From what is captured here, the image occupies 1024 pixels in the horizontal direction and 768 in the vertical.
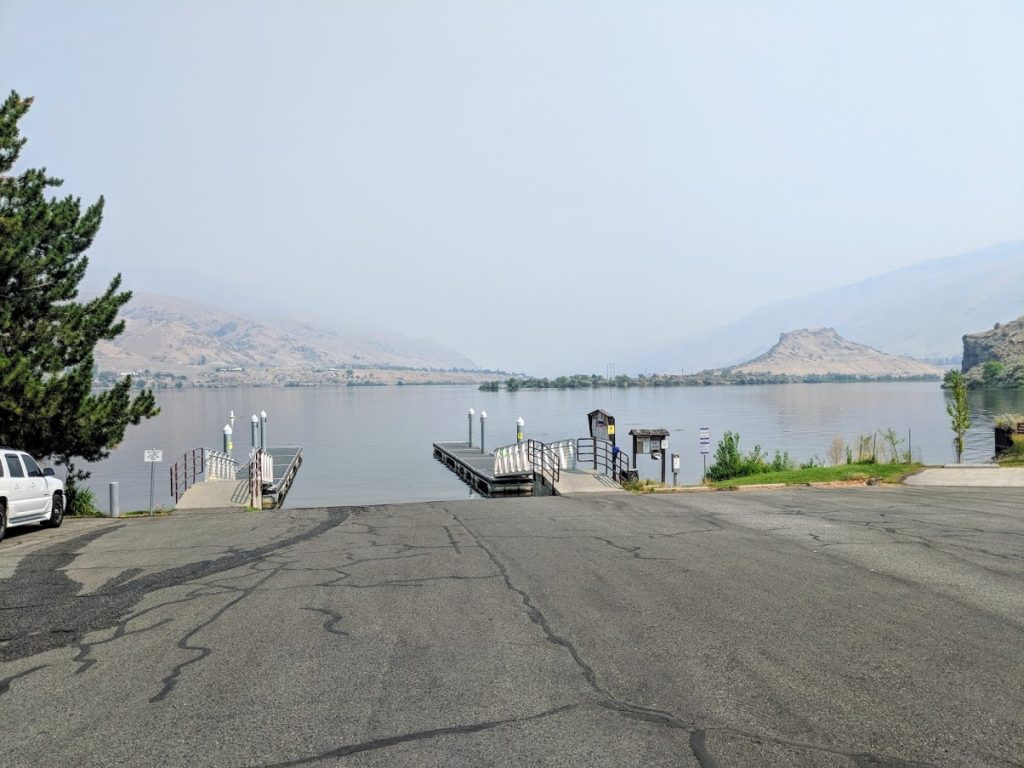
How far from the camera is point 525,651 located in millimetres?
6977

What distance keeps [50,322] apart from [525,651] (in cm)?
2167

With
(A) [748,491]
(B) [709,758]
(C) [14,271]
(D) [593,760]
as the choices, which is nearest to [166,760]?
(D) [593,760]

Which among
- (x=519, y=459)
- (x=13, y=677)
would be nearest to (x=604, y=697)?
(x=13, y=677)

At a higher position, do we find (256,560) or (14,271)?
(14,271)

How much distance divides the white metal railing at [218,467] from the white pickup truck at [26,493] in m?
14.2

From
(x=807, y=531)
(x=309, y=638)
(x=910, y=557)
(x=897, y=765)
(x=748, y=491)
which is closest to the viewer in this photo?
(x=897, y=765)

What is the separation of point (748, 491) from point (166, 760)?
19.5 meters

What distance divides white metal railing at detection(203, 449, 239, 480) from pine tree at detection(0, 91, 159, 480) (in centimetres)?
898

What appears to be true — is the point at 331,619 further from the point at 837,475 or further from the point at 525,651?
the point at 837,475

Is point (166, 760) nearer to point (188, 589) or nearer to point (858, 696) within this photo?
point (858, 696)

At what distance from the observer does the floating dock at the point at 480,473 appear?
1403 inches

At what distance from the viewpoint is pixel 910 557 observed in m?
11.3

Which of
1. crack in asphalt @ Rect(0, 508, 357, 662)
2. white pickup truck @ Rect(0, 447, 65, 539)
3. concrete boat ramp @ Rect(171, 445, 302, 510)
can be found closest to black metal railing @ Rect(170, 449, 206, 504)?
concrete boat ramp @ Rect(171, 445, 302, 510)

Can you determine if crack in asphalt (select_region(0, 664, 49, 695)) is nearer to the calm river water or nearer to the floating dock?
the floating dock
